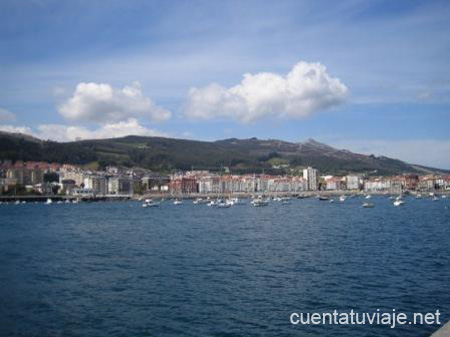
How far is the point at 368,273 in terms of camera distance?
19359mm

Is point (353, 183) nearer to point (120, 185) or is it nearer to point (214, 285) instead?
point (120, 185)

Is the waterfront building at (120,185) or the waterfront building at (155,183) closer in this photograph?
the waterfront building at (120,185)

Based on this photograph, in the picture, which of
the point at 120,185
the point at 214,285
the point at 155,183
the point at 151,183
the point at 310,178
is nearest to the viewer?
the point at 214,285

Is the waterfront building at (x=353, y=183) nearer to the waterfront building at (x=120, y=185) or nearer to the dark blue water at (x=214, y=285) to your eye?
the waterfront building at (x=120, y=185)

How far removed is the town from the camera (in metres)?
151

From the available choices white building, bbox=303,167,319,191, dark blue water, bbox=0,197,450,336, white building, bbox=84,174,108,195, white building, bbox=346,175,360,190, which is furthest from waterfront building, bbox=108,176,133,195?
dark blue water, bbox=0,197,450,336

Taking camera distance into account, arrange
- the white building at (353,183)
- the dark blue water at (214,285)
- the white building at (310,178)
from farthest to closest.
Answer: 1. the white building at (353,183)
2. the white building at (310,178)
3. the dark blue water at (214,285)

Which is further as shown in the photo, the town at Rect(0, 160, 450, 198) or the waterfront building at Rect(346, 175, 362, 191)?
the waterfront building at Rect(346, 175, 362, 191)

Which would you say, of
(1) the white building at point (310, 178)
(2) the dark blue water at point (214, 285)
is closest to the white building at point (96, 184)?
(1) the white building at point (310, 178)

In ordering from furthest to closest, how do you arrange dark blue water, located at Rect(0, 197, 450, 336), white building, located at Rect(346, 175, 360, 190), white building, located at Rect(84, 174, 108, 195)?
white building, located at Rect(346, 175, 360, 190), white building, located at Rect(84, 174, 108, 195), dark blue water, located at Rect(0, 197, 450, 336)

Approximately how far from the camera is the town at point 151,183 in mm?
150875

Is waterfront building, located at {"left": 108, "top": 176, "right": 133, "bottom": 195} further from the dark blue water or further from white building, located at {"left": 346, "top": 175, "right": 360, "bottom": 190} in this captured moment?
the dark blue water

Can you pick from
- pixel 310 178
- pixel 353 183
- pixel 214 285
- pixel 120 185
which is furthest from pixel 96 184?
pixel 214 285

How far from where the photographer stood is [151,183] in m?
179
